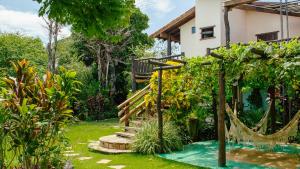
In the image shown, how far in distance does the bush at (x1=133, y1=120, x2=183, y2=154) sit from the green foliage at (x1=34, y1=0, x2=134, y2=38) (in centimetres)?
618

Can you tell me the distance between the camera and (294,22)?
14.9 m

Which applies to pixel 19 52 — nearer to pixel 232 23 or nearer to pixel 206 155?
pixel 232 23

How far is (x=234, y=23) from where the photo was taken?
1662cm

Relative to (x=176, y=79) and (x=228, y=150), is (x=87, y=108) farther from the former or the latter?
(x=228, y=150)

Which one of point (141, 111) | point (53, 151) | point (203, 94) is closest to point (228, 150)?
point (203, 94)

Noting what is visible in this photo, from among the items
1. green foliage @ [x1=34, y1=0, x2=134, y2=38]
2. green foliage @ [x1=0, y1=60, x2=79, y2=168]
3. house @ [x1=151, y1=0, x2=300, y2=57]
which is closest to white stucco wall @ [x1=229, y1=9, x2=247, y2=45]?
house @ [x1=151, y1=0, x2=300, y2=57]

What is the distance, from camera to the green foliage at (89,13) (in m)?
2.67

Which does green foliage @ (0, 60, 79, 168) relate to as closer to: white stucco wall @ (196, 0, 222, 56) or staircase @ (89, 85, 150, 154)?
staircase @ (89, 85, 150, 154)

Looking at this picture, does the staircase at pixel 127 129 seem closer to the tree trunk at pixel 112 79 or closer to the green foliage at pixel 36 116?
the green foliage at pixel 36 116

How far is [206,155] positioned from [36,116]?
4.53 m

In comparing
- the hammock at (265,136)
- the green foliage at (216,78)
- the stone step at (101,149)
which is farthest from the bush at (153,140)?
the hammock at (265,136)

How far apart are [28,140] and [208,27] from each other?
42.6 ft

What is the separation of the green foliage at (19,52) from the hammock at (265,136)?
58.0 feet

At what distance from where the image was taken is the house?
1522cm
